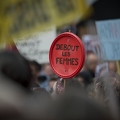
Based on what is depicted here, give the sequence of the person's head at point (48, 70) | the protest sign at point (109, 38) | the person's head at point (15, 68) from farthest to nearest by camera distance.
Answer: the person's head at point (48, 70) → the protest sign at point (109, 38) → the person's head at point (15, 68)

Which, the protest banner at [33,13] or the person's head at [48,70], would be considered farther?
the person's head at [48,70]

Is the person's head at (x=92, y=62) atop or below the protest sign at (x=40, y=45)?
below

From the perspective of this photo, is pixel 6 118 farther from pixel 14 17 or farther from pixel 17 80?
pixel 14 17

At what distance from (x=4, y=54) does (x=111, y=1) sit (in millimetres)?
3240

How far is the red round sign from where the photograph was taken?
383 centimetres

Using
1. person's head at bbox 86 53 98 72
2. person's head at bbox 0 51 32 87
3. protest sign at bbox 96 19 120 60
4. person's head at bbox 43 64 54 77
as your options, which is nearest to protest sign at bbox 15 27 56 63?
person's head at bbox 43 64 54 77

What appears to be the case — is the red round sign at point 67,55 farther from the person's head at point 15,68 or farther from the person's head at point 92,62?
the person's head at point 92,62

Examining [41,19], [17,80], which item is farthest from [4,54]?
[41,19]

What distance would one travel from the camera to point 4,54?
1731 mm

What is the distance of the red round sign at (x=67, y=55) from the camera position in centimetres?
383

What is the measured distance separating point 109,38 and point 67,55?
1.32 metres

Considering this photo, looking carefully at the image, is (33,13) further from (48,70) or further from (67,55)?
(48,70)

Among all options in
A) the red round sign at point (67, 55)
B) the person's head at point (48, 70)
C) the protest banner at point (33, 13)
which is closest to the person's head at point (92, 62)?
the person's head at point (48, 70)

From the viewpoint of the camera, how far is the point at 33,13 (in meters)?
3.85
